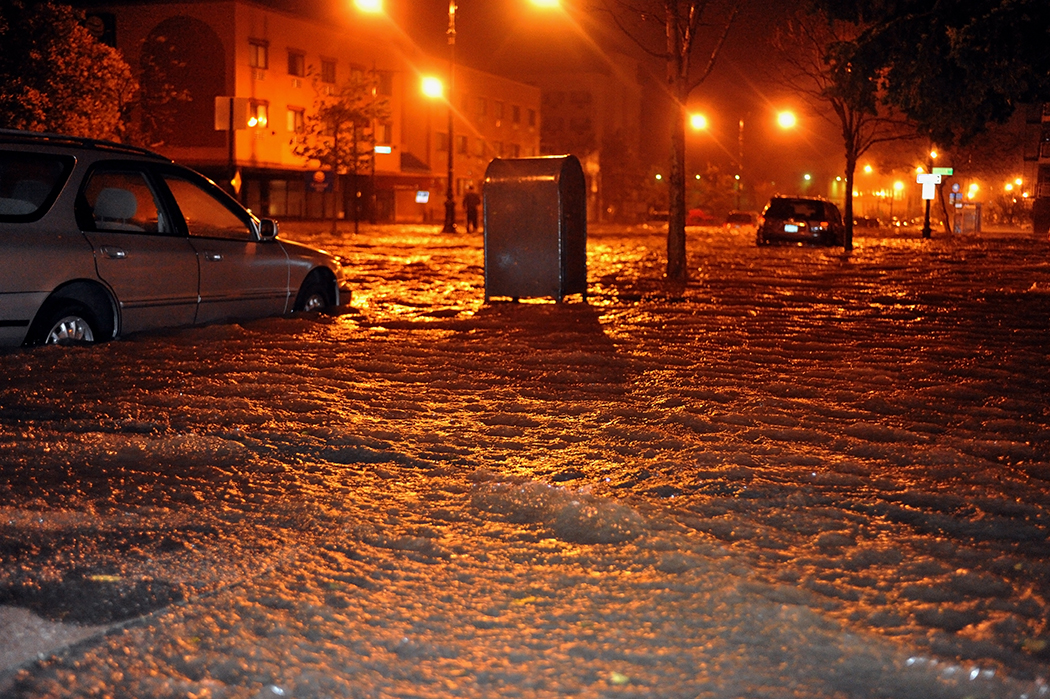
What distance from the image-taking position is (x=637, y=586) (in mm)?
4293

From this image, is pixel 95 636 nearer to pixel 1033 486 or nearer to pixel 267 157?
pixel 1033 486

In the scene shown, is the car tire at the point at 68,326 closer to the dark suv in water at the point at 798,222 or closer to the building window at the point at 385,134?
the dark suv in water at the point at 798,222

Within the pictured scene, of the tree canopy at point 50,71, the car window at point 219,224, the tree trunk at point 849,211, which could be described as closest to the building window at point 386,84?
the tree canopy at point 50,71

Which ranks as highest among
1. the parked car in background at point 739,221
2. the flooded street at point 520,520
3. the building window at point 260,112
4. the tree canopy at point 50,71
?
the building window at point 260,112

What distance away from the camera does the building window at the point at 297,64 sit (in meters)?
59.0

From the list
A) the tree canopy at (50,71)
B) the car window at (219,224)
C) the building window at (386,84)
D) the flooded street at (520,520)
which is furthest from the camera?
the building window at (386,84)

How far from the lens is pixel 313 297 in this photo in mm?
13039

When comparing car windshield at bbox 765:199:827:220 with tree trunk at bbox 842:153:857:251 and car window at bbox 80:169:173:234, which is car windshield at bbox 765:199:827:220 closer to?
tree trunk at bbox 842:153:857:251

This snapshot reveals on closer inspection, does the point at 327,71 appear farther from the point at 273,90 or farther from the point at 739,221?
the point at 739,221

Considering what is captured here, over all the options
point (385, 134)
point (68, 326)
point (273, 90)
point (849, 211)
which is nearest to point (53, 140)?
point (68, 326)

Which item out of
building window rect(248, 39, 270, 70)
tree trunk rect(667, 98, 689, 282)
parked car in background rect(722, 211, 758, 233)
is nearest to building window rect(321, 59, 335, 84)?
building window rect(248, 39, 270, 70)

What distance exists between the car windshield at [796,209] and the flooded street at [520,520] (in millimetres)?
25845

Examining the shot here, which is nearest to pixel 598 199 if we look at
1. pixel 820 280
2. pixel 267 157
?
pixel 267 157

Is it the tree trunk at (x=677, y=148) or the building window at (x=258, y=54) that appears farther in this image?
the building window at (x=258, y=54)
